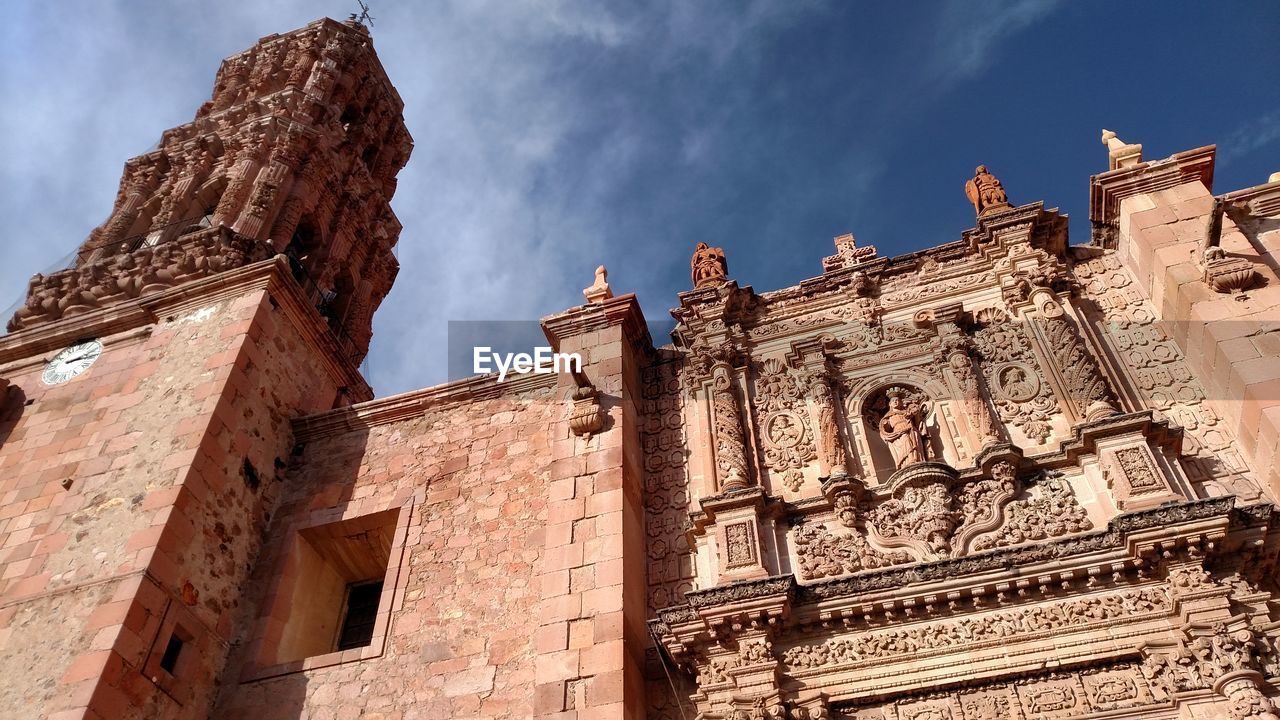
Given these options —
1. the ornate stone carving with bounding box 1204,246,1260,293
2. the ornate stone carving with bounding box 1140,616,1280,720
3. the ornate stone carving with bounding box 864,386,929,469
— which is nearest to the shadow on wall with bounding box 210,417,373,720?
the ornate stone carving with bounding box 864,386,929,469

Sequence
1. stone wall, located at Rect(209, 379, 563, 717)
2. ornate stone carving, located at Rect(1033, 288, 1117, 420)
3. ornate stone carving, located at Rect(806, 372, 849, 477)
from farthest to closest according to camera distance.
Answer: ornate stone carving, located at Rect(806, 372, 849, 477), stone wall, located at Rect(209, 379, 563, 717), ornate stone carving, located at Rect(1033, 288, 1117, 420)

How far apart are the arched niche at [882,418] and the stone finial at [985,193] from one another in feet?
8.64

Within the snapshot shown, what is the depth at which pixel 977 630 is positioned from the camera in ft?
26.3

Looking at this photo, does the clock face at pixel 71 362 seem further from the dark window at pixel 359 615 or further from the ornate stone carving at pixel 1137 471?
the ornate stone carving at pixel 1137 471

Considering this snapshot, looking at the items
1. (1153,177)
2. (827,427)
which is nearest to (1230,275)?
(1153,177)

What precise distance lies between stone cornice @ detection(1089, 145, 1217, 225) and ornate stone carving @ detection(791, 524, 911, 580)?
520 centimetres

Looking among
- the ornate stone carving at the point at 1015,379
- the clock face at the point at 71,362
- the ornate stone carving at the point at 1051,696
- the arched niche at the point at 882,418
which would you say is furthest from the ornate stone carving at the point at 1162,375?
the clock face at the point at 71,362

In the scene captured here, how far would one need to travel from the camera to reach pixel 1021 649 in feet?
25.7

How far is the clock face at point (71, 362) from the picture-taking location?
13.2m

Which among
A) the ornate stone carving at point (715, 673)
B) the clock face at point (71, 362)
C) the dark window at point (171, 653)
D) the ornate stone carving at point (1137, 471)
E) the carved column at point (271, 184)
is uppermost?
the carved column at point (271, 184)

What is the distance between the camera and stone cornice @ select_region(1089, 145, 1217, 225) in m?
10.9

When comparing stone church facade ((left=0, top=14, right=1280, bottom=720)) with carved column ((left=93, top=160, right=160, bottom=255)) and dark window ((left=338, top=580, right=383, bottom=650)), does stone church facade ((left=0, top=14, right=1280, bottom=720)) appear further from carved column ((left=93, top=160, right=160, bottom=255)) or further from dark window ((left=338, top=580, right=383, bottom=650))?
carved column ((left=93, top=160, right=160, bottom=255))

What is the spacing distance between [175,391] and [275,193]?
6.17m

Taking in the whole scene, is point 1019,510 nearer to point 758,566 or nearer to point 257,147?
point 758,566
